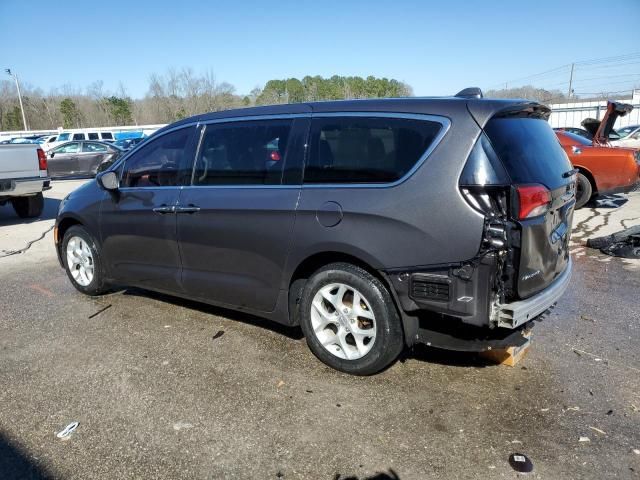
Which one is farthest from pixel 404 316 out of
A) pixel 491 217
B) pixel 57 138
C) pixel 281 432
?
pixel 57 138

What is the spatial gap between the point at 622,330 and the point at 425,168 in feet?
7.99

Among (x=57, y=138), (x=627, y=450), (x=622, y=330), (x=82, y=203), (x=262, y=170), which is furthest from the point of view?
(x=57, y=138)

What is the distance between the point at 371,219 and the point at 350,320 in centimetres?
72

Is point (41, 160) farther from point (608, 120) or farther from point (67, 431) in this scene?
point (608, 120)

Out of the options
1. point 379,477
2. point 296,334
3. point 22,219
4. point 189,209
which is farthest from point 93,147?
point 379,477

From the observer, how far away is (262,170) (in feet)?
12.4

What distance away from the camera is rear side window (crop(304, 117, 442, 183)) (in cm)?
312

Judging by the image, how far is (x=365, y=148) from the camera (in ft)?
10.8

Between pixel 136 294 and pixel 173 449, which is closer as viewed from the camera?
pixel 173 449

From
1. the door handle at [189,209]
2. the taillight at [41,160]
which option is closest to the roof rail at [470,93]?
the door handle at [189,209]

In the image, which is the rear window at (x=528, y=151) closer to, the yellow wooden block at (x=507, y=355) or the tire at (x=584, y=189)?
the yellow wooden block at (x=507, y=355)

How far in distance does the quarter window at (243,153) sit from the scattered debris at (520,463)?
226 cm

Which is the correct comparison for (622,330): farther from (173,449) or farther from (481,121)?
(173,449)

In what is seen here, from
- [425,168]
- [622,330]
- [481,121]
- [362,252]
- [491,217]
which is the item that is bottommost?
[622,330]
